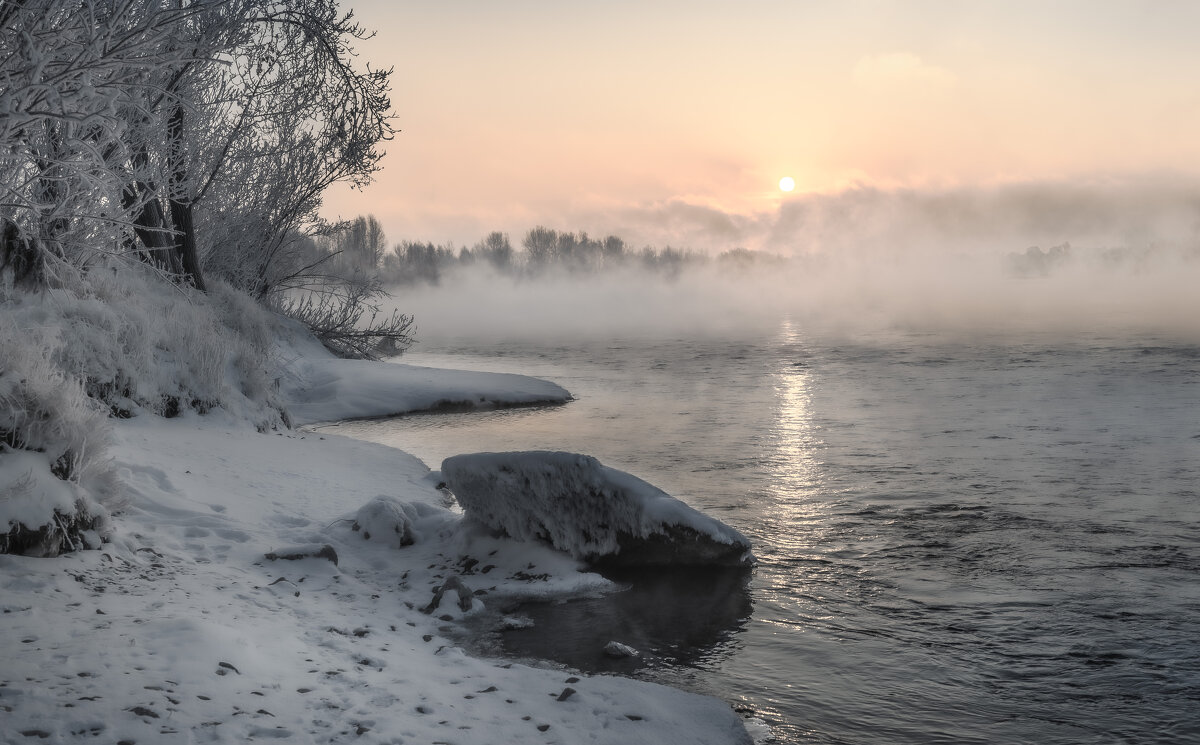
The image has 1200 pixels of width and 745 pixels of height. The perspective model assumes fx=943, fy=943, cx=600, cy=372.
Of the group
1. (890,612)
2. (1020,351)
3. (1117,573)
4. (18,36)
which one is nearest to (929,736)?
(890,612)

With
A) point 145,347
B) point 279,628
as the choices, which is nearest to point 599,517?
point 279,628

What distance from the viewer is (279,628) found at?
6.05 m

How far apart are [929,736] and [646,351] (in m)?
31.9

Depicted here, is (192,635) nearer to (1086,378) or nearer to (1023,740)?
(1023,740)

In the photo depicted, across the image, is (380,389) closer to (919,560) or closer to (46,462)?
(46,462)

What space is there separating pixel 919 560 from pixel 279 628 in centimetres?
562

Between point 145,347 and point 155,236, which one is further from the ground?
point 155,236

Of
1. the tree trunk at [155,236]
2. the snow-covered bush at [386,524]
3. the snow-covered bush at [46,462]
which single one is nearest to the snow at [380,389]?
the tree trunk at [155,236]

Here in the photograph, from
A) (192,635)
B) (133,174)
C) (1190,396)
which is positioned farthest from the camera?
(1190,396)

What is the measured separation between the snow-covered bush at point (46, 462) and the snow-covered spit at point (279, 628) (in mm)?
196

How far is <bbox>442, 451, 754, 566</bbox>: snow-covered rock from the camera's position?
8562 millimetres

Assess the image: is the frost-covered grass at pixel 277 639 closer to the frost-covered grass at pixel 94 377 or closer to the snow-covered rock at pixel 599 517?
the snow-covered rock at pixel 599 517

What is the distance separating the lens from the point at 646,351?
37156 millimetres

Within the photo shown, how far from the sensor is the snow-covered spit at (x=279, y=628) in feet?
15.1
